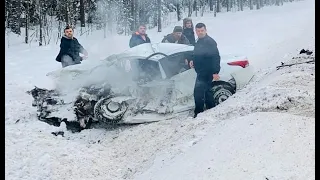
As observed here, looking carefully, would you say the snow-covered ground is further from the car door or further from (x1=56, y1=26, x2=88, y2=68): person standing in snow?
(x1=56, y1=26, x2=88, y2=68): person standing in snow

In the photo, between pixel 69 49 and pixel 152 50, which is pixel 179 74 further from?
pixel 69 49

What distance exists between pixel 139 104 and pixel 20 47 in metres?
18.4

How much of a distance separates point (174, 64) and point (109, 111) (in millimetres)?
1620

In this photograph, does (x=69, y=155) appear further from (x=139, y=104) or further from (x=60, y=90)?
(x=60, y=90)

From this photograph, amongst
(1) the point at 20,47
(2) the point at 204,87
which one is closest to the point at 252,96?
(2) the point at 204,87

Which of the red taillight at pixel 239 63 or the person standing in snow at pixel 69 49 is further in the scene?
the person standing in snow at pixel 69 49

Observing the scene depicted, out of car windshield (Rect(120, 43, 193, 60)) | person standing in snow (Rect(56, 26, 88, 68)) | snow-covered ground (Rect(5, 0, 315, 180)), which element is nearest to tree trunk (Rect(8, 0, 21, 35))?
person standing in snow (Rect(56, 26, 88, 68))

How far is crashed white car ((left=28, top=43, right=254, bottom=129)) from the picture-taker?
6938mm

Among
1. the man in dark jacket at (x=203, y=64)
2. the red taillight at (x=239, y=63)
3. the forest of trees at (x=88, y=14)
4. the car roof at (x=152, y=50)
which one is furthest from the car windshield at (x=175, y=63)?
the forest of trees at (x=88, y=14)

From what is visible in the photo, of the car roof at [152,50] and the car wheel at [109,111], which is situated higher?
the car roof at [152,50]

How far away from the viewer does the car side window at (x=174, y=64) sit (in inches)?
290

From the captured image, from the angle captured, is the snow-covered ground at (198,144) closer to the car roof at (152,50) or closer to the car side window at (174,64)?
the car side window at (174,64)

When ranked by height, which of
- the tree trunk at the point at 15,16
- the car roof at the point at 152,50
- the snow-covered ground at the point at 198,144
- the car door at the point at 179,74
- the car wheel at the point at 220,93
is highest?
the tree trunk at the point at 15,16

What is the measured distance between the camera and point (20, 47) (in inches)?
917
